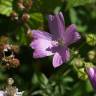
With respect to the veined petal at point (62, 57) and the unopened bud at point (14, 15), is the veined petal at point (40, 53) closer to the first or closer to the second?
the veined petal at point (62, 57)

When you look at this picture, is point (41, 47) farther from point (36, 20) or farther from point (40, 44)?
point (36, 20)

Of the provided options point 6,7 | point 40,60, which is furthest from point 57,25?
point 40,60

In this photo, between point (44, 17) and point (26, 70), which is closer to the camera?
Answer: point (44, 17)

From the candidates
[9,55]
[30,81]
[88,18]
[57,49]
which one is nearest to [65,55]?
[57,49]

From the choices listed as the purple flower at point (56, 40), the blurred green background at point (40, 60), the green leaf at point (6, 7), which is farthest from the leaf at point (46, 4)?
the purple flower at point (56, 40)

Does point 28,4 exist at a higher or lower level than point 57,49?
higher

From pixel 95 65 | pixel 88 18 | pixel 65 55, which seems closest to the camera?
pixel 65 55

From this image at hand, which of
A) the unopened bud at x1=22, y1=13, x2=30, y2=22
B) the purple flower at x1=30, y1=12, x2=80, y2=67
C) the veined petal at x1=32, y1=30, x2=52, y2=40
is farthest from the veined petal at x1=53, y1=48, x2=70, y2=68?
the unopened bud at x1=22, y1=13, x2=30, y2=22

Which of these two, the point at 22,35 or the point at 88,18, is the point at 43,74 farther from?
the point at 88,18
